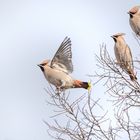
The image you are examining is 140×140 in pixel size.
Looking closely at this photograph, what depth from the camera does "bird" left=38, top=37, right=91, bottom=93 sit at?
27.5ft

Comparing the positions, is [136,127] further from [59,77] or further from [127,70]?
[59,77]

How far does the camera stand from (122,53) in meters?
8.05

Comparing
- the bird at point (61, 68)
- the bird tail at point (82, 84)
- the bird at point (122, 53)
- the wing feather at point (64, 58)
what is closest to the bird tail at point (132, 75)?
the bird at point (122, 53)

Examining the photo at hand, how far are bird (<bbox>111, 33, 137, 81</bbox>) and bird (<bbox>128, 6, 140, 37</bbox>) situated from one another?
20cm

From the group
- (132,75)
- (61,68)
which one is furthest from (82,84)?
(132,75)

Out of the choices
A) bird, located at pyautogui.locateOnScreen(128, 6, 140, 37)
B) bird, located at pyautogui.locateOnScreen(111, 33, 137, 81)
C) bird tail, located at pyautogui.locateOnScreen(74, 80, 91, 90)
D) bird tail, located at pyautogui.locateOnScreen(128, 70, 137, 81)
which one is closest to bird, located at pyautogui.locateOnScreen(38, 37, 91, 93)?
Result: bird tail, located at pyautogui.locateOnScreen(74, 80, 91, 90)

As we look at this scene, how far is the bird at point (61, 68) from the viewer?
27.5ft

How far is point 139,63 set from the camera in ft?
20.8

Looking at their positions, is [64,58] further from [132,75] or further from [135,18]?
[132,75]

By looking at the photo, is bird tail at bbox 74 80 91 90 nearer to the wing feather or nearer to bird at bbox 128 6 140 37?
the wing feather

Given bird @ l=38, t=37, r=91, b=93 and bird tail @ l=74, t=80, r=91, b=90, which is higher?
bird @ l=38, t=37, r=91, b=93

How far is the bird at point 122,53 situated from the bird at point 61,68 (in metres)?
0.67

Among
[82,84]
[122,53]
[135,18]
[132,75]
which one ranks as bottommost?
[132,75]

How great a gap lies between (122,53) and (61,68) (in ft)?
3.52
